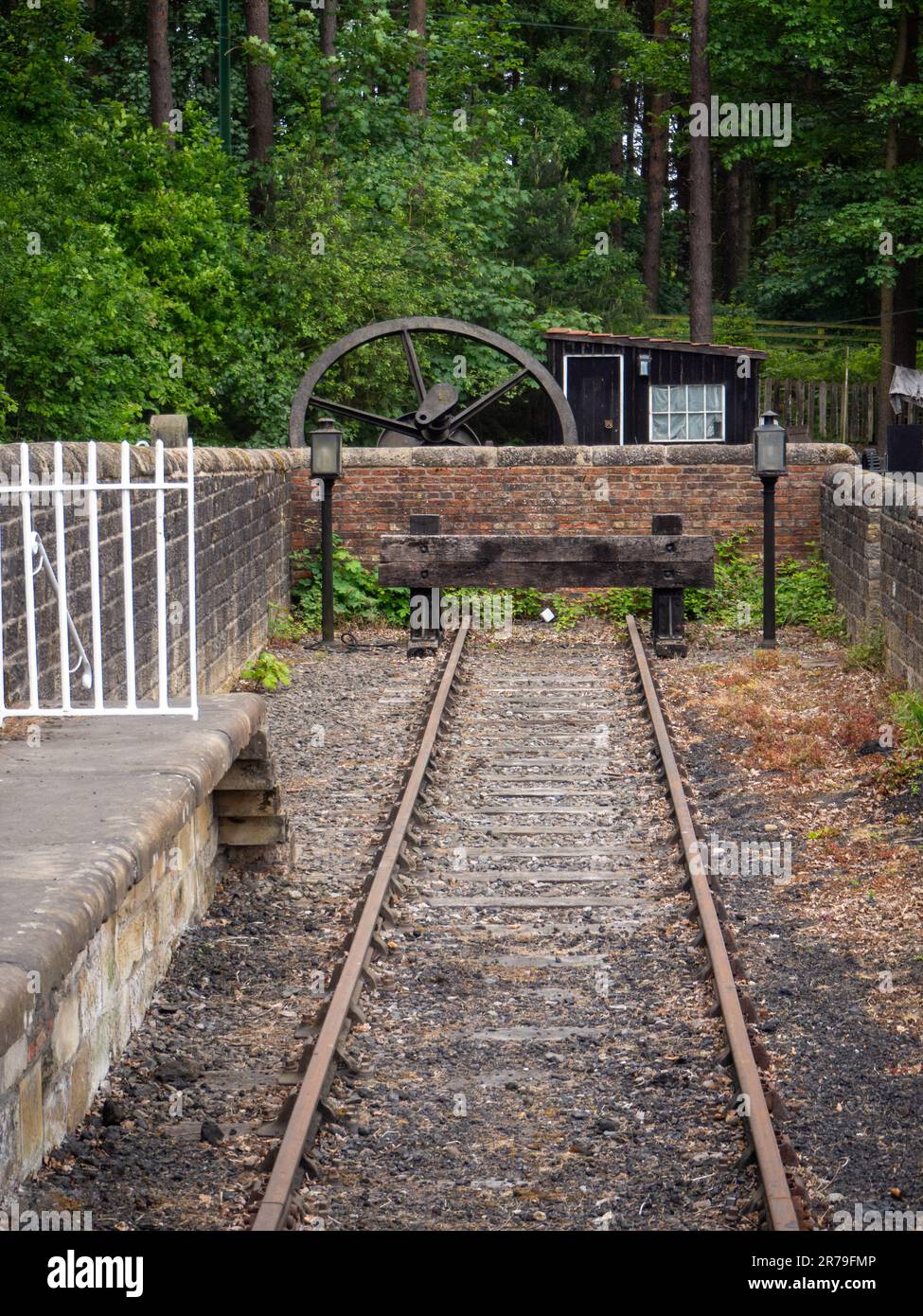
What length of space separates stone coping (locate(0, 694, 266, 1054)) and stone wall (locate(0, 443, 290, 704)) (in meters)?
0.55

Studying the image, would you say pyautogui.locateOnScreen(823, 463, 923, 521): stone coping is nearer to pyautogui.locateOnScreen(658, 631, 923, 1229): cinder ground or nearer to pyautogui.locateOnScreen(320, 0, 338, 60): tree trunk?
pyautogui.locateOnScreen(658, 631, 923, 1229): cinder ground

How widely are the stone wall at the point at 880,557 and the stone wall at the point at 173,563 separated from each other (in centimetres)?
460

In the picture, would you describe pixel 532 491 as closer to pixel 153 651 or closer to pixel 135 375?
pixel 135 375

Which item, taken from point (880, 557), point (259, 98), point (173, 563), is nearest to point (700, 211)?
point (259, 98)

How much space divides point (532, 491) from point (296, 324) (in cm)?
822

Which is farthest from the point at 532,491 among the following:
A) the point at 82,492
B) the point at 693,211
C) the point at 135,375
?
the point at 693,211

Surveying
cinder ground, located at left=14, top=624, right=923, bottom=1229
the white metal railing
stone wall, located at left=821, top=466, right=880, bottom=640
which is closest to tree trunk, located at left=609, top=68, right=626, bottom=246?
stone wall, located at left=821, top=466, right=880, bottom=640

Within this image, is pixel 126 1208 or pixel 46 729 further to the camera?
pixel 46 729

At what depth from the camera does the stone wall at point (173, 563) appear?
6.56m

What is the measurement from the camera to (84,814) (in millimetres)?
5262

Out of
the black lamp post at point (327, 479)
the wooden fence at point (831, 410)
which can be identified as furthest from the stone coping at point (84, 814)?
the wooden fence at point (831, 410)

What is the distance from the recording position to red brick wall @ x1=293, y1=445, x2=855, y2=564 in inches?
653

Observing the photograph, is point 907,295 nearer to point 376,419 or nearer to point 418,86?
point 418,86

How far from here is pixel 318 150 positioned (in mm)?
25938
